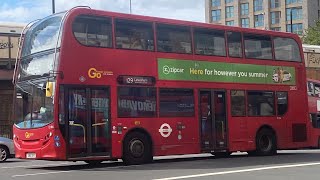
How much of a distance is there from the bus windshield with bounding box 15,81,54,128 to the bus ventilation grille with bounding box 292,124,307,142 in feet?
33.3

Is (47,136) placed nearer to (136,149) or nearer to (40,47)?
(40,47)

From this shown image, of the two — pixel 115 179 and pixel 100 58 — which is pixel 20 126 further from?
pixel 115 179

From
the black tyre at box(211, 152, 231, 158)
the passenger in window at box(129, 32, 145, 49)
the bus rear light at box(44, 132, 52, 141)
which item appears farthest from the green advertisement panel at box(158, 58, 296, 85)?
the bus rear light at box(44, 132, 52, 141)

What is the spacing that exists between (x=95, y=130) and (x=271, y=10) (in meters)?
98.7

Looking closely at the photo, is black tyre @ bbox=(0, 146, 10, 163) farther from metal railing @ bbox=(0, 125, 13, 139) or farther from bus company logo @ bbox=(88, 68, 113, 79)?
metal railing @ bbox=(0, 125, 13, 139)

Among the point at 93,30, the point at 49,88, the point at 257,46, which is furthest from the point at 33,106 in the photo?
the point at 257,46

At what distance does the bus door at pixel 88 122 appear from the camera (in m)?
14.7

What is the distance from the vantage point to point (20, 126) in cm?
1549

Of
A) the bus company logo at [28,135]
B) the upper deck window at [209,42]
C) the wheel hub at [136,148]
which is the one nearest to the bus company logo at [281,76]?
the upper deck window at [209,42]

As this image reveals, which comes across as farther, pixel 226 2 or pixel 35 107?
pixel 226 2

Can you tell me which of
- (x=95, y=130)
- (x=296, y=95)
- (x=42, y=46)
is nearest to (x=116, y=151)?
(x=95, y=130)

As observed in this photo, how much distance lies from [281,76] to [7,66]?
1651 centimetres

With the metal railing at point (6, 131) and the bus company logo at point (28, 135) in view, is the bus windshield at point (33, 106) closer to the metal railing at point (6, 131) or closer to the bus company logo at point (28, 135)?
the bus company logo at point (28, 135)

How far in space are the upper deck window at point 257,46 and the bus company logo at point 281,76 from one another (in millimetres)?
656
